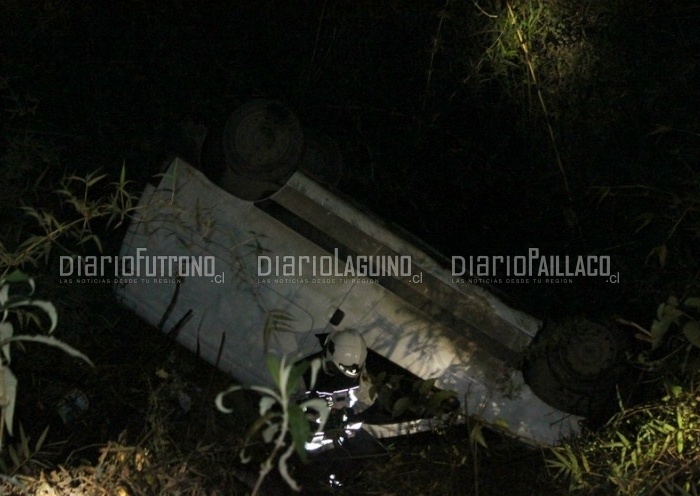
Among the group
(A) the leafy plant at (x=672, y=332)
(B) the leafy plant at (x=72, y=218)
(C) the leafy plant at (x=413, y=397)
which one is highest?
(A) the leafy plant at (x=672, y=332)

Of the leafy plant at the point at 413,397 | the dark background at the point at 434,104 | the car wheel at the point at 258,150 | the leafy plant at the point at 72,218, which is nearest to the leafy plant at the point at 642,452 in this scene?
the leafy plant at the point at 413,397

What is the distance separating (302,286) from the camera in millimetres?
3061

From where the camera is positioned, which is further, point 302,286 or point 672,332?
point 672,332

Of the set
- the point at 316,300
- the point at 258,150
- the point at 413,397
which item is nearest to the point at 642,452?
the point at 413,397

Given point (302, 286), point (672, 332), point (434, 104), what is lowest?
point (302, 286)

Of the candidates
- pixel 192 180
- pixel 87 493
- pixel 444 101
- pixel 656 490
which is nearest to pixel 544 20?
pixel 444 101

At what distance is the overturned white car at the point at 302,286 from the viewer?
3035mm

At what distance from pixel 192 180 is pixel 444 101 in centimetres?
134

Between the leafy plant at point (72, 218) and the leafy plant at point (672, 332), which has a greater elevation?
the leafy plant at point (672, 332)

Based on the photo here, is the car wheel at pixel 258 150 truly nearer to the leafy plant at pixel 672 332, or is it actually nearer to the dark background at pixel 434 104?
the dark background at pixel 434 104

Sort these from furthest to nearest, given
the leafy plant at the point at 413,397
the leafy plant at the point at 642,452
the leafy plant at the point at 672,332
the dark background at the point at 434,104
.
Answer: the dark background at the point at 434,104
the leafy plant at the point at 413,397
the leafy plant at the point at 642,452
the leafy plant at the point at 672,332

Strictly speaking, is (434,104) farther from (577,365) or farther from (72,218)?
(72,218)

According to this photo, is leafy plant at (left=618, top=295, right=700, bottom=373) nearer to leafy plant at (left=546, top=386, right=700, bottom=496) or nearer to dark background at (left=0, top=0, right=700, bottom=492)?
leafy plant at (left=546, top=386, right=700, bottom=496)

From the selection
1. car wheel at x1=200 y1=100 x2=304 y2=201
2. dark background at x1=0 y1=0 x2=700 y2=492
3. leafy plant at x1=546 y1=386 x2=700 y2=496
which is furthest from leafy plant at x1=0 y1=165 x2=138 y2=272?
leafy plant at x1=546 y1=386 x2=700 y2=496
